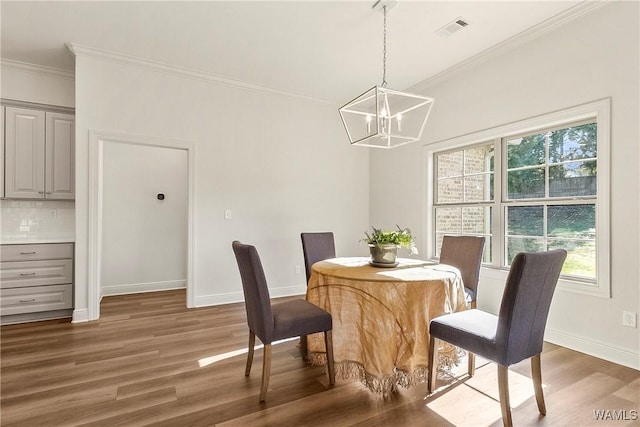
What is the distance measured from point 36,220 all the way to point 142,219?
4.08 ft

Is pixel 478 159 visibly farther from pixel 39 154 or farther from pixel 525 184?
pixel 39 154

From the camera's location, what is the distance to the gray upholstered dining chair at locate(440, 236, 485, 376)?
2877 millimetres

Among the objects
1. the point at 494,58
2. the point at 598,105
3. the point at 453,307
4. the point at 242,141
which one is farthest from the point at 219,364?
the point at 494,58

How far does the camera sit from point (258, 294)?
6.48 ft

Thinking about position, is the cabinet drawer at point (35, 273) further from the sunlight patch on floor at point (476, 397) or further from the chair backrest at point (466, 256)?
the chair backrest at point (466, 256)

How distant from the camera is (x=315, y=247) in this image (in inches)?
134

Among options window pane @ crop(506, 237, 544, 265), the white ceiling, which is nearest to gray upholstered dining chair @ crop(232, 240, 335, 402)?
the white ceiling

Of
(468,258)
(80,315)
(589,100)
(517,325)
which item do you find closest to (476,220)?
(468,258)

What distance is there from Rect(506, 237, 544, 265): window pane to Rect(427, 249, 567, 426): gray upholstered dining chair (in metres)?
1.63

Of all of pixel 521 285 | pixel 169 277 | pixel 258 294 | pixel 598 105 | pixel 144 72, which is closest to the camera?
pixel 521 285

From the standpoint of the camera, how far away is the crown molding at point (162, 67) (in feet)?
11.2

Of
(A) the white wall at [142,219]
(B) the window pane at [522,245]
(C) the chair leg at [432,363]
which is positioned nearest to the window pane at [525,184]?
(B) the window pane at [522,245]

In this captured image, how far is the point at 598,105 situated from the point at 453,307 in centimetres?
208

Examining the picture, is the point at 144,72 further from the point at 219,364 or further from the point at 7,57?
the point at 219,364
